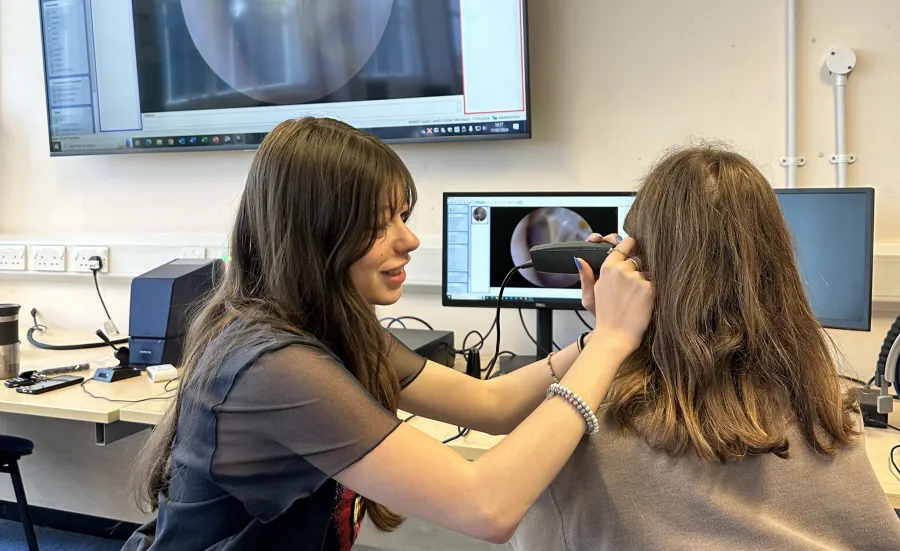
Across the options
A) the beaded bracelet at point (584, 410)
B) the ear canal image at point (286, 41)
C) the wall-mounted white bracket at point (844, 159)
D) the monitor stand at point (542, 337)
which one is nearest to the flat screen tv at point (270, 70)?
the ear canal image at point (286, 41)

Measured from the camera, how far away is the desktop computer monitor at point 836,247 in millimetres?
1356

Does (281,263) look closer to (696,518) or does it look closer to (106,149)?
(696,518)

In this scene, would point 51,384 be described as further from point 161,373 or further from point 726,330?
point 726,330

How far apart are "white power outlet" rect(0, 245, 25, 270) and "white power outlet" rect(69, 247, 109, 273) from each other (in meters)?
0.20

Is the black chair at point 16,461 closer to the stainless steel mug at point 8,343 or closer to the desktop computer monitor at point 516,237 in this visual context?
the stainless steel mug at point 8,343

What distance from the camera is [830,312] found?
1.40 metres

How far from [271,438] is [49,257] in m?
1.92

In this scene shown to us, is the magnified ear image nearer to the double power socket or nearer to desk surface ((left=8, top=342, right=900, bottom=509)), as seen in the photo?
desk surface ((left=8, top=342, right=900, bottom=509))

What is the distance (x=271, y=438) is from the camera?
28.2 inches

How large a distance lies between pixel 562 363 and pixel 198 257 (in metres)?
1.44

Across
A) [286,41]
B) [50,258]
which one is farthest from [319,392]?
[50,258]

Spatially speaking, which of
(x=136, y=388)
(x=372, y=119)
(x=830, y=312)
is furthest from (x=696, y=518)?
(x=372, y=119)

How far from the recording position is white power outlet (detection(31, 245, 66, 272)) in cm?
224

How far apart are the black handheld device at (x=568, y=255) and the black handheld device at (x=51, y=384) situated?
115 centimetres
